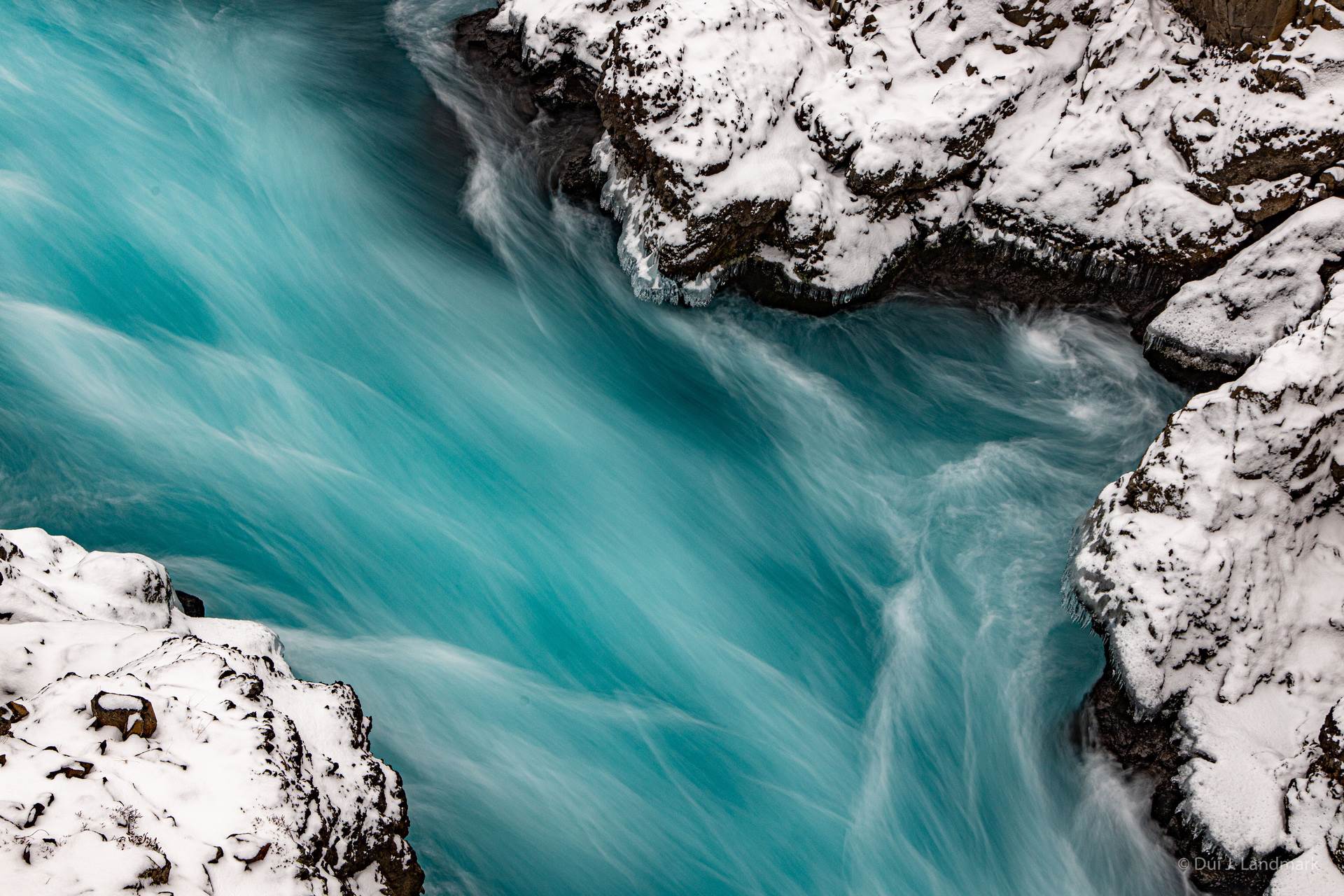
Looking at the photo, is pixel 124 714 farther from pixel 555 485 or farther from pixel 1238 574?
pixel 1238 574

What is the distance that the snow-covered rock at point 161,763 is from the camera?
4059 millimetres

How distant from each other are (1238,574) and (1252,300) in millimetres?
3189

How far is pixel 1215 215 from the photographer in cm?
920

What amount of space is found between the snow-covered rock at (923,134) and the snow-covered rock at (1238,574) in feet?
7.79

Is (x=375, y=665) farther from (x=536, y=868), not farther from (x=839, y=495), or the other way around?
(x=839, y=495)

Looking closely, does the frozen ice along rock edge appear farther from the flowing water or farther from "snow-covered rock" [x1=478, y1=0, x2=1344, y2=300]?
the flowing water

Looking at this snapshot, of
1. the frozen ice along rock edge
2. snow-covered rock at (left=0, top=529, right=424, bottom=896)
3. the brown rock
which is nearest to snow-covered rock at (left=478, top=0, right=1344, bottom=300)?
the frozen ice along rock edge

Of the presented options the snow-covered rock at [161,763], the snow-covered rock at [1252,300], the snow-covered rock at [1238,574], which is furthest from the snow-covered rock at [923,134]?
the snow-covered rock at [161,763]

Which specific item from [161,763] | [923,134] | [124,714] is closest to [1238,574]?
[923,134]

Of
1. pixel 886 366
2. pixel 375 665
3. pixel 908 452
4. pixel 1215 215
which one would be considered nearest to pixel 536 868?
pixel 375 665

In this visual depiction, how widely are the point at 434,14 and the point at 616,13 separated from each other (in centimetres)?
389

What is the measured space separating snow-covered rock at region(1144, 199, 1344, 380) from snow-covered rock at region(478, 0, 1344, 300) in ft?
1.09

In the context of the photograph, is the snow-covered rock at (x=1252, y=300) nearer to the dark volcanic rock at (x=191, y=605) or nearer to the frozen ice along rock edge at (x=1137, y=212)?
the frozen ice along rock edge at (x=1137, y=212)

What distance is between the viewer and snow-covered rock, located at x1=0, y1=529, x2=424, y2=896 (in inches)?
160
